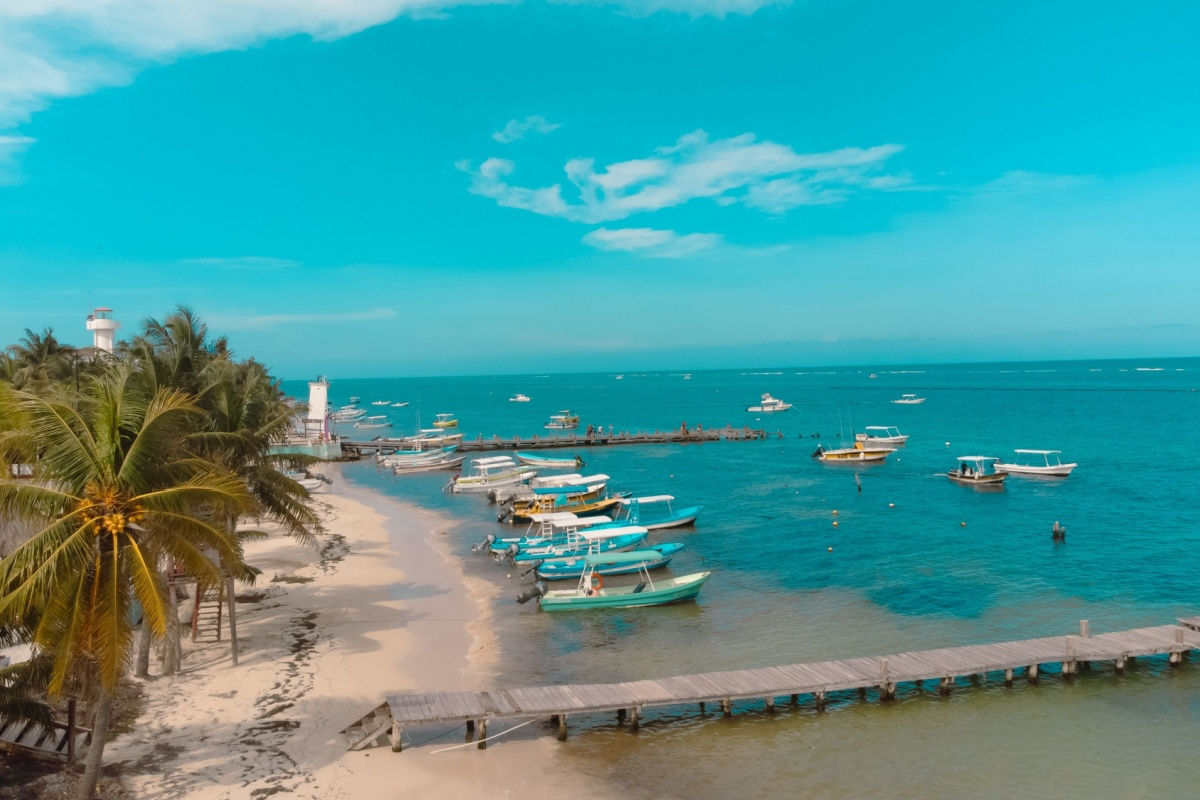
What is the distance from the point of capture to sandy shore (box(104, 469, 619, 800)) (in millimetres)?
16641

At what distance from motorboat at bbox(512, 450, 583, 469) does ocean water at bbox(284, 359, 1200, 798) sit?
179 inches

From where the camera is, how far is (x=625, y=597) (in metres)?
30.4

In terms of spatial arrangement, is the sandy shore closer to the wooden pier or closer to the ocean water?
the ocean water

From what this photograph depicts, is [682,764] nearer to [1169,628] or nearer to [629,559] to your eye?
[629,559]

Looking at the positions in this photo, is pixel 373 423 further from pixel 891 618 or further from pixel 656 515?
pixel 891 618

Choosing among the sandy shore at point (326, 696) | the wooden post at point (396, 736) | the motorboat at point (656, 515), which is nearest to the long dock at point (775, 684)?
the wooden post at point (396, 736)

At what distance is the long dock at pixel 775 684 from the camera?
18719 mm

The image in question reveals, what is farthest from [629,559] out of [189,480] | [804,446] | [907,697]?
[804,446]

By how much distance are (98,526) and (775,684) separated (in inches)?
654

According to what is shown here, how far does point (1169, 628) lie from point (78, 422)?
100 feet

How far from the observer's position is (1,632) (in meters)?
13.7

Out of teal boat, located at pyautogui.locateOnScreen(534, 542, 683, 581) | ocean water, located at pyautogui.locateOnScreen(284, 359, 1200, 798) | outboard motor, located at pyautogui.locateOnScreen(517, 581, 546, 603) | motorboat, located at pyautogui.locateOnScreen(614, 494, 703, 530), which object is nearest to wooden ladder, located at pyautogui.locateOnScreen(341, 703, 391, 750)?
ocean water, located at pyautogui.locateOnScreen(284, 359, 1200, 798)

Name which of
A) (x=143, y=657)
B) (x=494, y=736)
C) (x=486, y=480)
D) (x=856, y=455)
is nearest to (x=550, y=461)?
(x=486, y=480)

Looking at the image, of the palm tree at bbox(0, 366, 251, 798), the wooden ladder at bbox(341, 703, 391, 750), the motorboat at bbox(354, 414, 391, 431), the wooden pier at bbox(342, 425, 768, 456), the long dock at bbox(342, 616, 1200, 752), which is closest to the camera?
the palm tree at bbox(0, 366, 251, 798)
